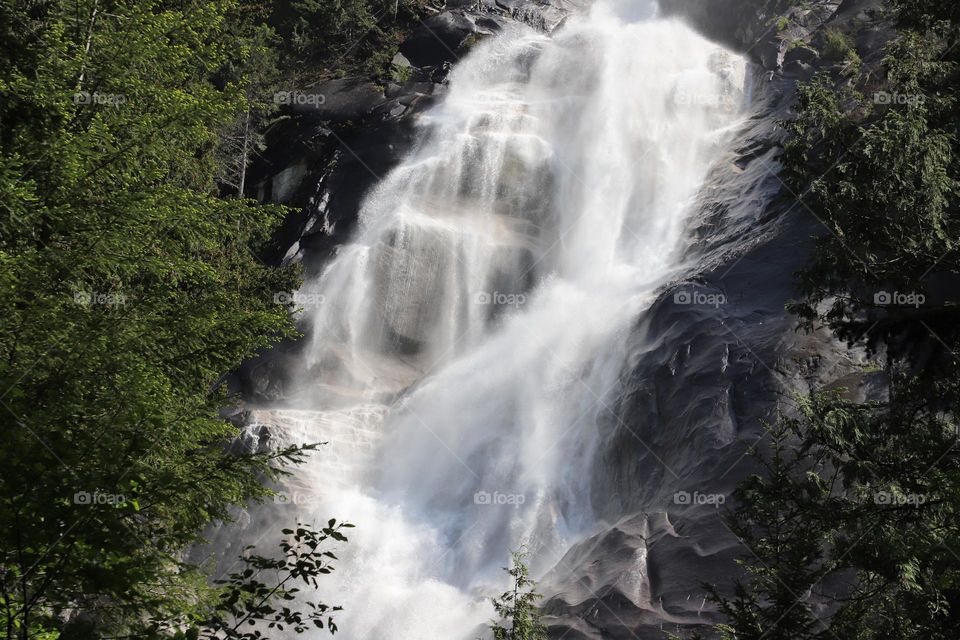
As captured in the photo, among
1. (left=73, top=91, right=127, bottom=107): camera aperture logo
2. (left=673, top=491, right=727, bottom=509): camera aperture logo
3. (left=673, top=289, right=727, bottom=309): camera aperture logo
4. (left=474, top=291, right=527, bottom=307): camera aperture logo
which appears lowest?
(left=474, top=291, right=527, bottom=307): camera aperture logo

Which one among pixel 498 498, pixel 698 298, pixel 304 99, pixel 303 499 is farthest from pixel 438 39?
pixel 498 498

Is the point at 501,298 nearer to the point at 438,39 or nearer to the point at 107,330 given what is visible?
the point at 438,39

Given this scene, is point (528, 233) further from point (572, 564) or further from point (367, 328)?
point (572, 564)

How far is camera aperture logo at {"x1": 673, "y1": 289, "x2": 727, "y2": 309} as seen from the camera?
18.7 m

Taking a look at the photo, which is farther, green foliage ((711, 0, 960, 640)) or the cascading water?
the cascading water

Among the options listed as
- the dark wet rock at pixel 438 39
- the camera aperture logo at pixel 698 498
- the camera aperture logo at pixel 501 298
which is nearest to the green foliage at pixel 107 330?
the camera aperture logo at pixel 698 498

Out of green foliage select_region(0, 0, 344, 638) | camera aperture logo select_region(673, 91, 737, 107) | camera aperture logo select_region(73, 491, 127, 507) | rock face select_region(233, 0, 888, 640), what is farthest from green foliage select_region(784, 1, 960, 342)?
camera aperture logo select_region(673, 91, 737, 107)

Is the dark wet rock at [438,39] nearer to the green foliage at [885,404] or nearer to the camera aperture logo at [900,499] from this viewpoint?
the green foliage at [885,404]

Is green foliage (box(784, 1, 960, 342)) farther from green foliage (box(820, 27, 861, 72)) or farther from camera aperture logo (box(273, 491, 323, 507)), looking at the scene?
green foliage (box(820, 27, 861, 72))

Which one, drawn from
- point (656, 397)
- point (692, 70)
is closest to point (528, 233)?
point (692, 70)

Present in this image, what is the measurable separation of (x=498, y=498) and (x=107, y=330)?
1546 centimetres

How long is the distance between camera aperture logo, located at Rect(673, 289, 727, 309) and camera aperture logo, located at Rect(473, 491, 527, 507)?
5.93 metres

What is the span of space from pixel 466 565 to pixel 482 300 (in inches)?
446

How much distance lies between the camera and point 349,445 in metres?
23.7
